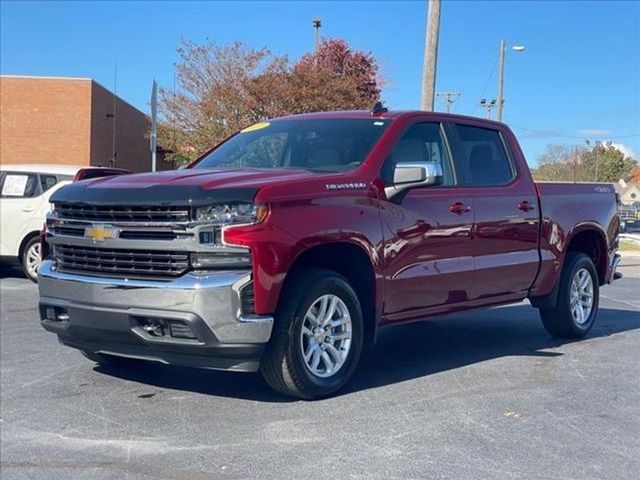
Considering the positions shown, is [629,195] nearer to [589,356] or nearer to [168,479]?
[589,356]

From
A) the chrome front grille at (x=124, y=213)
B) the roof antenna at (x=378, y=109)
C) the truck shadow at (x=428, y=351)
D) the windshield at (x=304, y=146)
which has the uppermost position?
the roof antenna at (x=378, y=109)

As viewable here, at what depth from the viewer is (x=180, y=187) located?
5094mm

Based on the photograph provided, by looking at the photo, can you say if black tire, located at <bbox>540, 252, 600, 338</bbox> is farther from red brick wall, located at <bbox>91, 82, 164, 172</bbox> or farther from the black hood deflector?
red brick wall, located at <bbox>91, 82, 164, 172</bbox>

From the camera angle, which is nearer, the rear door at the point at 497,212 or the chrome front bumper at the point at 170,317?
the chrome front bumper at the point at 170,317

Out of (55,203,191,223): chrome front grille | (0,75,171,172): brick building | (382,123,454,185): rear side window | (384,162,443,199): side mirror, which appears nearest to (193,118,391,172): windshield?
(382,123,454,185): rear side window

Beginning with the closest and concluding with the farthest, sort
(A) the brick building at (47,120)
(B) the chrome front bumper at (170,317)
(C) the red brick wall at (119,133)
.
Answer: (B) the chrome front bumper at (170,317)
(A) the brick building at (47,120)
(C) the red brick wall at (119,133)

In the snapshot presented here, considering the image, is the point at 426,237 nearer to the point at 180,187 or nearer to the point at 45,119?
the point at 180,187

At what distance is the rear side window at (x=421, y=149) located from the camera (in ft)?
20.3

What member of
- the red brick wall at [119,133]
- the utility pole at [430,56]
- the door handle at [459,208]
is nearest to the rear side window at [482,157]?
the door handle at [459,208]

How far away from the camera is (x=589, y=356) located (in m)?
7.27

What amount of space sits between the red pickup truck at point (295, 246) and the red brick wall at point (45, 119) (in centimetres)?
2029

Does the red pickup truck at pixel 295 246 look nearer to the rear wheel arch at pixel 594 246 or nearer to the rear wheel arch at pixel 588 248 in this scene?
the rear wheel arch at pixel 588 248

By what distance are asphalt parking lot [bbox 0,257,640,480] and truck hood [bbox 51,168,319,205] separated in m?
1.39

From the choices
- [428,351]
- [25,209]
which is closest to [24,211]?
[25,209]
